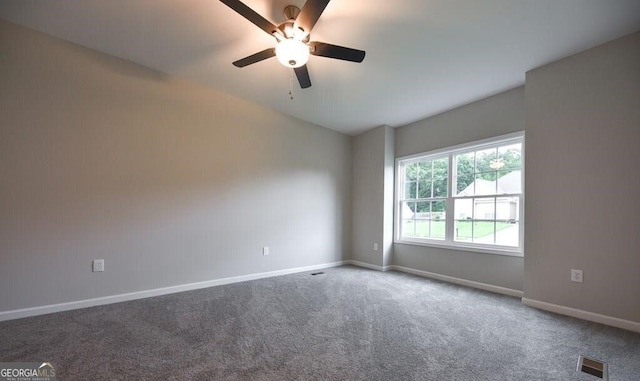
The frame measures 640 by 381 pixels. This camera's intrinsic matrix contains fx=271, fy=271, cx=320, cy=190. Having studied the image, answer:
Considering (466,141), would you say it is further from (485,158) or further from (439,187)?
(439,187)

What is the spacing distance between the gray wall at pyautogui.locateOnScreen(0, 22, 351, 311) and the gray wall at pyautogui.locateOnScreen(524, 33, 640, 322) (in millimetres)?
3118

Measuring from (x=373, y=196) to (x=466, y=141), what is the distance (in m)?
1.69

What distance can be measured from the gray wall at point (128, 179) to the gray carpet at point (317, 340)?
0.48 m

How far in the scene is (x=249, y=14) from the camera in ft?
6.15

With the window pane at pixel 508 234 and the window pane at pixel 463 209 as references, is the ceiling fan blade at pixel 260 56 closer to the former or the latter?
the window pane at pixel 463 209

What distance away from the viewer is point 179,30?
8.61ft

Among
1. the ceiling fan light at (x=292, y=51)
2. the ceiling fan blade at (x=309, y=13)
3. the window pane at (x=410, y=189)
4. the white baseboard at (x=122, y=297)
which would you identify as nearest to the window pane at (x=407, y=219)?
the window pane at (x=410, y=189)

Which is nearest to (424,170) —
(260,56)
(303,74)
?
(303,74)

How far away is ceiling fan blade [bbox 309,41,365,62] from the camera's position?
2.16m

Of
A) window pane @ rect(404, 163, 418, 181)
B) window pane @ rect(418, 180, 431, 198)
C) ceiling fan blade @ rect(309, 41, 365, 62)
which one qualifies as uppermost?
ceiling fan blade @ rect(309, 41, 365, 62)

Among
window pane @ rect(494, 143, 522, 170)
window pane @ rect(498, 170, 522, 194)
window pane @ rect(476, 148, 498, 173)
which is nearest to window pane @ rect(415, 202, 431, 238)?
window pane @ rect(476, 148, 498, 173)

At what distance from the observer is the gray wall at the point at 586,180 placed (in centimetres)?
237

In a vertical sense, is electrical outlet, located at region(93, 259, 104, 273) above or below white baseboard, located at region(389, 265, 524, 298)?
above

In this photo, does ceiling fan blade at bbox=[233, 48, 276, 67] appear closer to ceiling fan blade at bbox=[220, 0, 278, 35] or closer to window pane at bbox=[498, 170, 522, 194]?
ceiling fan blade at bbox=[220, 0, 278, 35]
